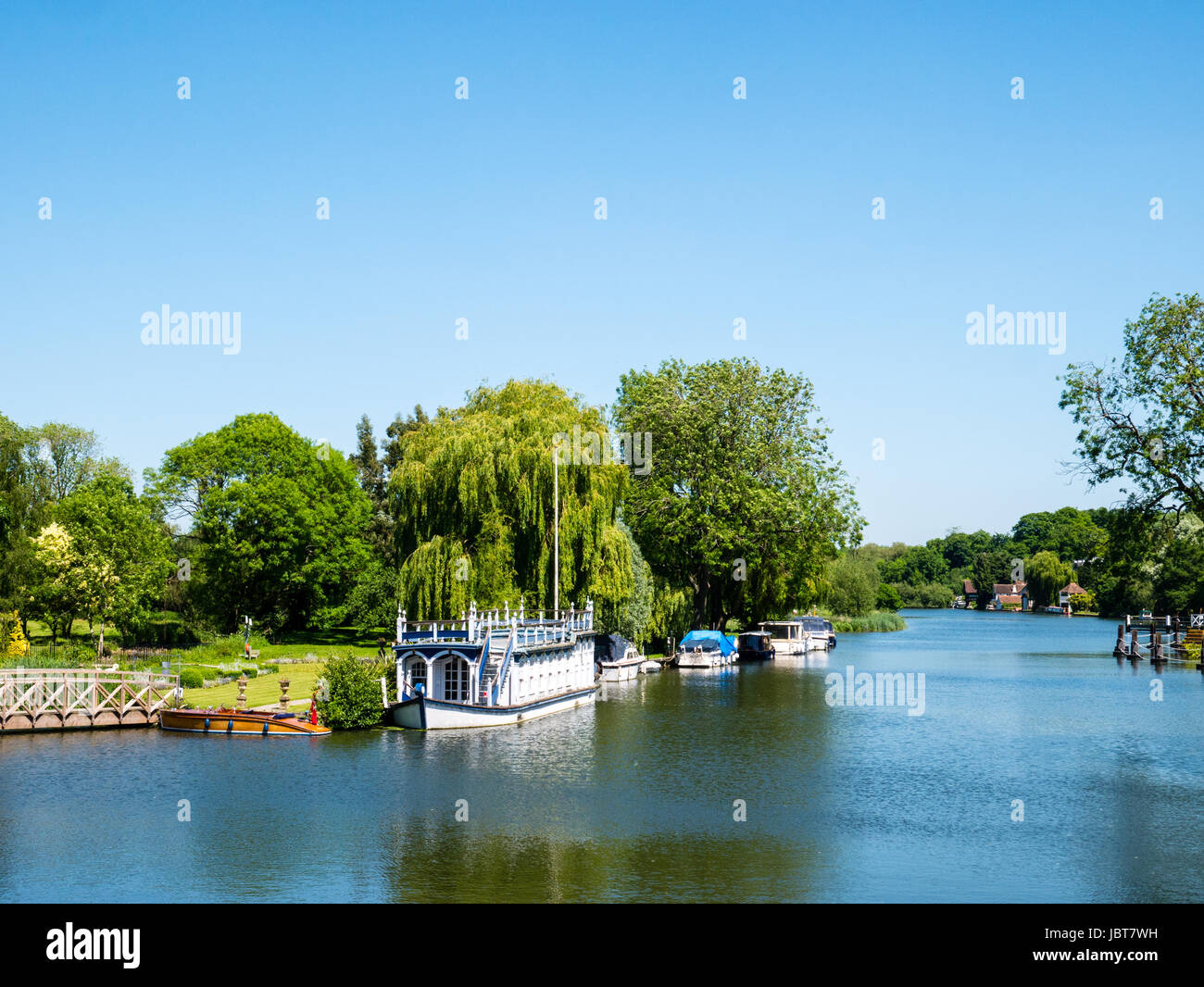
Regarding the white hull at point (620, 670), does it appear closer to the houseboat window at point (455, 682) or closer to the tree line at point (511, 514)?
the tree line at point (511, 514)

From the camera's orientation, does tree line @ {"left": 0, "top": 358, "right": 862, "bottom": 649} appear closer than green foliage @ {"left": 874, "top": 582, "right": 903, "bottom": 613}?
Yes

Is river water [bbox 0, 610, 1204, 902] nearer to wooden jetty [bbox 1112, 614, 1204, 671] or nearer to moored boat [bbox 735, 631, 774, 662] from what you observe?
wooden jetty [bbox 1112, 614, 1204, 671]

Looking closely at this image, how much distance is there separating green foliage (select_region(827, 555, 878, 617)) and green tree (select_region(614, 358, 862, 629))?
123 ft

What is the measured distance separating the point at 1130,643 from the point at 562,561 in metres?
54.2

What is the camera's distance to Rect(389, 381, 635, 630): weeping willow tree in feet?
169

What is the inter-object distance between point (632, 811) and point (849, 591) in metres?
101

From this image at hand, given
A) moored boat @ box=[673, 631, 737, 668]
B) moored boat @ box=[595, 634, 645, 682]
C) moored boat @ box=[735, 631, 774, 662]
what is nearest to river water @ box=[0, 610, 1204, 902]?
moored boat @ box=[595, 634, 645, 682]

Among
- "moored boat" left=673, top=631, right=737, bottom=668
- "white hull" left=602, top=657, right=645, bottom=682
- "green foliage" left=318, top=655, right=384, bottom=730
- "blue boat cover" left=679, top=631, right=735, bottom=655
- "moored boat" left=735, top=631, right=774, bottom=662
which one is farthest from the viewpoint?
"moored boat" left=735, top=631, right=774, bottom=662

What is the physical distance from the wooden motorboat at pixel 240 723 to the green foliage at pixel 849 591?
91.2 m

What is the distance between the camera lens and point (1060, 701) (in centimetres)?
5594

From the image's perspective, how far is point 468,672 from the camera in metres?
44.7

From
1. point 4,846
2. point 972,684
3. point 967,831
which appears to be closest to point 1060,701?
point 972,684

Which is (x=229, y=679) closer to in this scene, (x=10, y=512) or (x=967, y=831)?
(x=10, y=512)

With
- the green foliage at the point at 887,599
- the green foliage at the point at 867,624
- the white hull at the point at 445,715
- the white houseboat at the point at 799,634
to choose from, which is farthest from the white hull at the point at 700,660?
the green foliage at the point at 887,599
